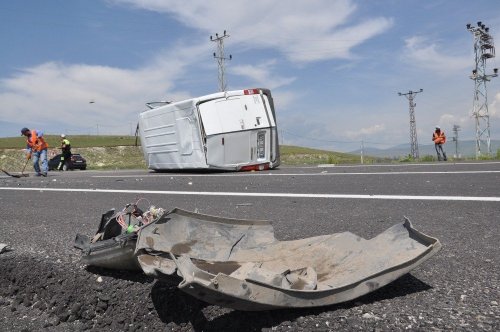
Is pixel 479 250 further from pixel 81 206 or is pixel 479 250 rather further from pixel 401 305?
pixel 81 206

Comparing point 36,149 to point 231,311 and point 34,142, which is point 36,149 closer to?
point 34,142

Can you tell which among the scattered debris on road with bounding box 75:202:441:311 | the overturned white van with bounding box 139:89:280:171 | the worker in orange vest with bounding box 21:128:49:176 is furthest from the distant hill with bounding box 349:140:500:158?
the scattered debris on road with bounding box 75:202:441:311

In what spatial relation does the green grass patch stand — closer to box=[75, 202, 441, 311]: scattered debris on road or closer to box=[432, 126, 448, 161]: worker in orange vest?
box=[432, 126, 448, 161]: worker in orange vest

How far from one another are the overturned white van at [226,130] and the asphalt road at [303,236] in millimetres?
6525

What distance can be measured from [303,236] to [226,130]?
31.5ft

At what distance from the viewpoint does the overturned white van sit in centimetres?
1280

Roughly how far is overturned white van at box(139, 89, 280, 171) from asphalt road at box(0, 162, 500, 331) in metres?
6.53

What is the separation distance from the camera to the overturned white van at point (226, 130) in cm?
1280

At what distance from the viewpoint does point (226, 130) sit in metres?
12.8

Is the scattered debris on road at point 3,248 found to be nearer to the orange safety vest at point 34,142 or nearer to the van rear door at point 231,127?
the van rear door at point 231,127

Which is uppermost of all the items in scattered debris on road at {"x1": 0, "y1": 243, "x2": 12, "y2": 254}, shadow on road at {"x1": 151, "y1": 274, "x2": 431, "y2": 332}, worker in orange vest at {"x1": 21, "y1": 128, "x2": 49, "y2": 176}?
worker in orange vest at {"x1": 21, "y1": 128, "x2": 49, "y2": 176}

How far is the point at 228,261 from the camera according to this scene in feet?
7.98

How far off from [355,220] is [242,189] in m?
3.33

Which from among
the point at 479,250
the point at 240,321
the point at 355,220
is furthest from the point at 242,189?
the point at 240,321
